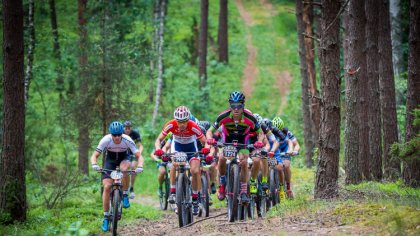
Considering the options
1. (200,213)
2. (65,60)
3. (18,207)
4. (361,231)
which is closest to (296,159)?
(65,60)

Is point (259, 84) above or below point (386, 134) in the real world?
above

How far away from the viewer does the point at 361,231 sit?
8.56 metres

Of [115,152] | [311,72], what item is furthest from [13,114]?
[311,72]

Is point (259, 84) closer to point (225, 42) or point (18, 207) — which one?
point (225, 42)

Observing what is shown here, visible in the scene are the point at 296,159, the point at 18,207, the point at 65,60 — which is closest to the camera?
the point at 18,207

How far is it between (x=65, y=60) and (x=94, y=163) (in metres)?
19.1

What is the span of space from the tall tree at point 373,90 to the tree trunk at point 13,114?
853 centimetres

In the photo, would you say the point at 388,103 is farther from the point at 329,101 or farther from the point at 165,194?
the point at 165,194

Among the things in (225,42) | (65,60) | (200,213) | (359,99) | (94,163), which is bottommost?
(200,213)

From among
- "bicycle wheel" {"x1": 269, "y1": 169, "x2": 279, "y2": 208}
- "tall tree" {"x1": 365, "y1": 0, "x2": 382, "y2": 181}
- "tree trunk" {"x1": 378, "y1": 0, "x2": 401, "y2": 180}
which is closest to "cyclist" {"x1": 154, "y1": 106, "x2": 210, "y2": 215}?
"bicycle wheel" {"x1": 269, "y1": 169, "x2": 279, "y2": 208}

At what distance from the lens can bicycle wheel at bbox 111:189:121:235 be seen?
12.3 metres

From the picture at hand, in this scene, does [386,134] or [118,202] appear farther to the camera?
[386,134]

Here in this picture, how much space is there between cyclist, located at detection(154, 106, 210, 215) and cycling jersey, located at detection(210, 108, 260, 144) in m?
0.60

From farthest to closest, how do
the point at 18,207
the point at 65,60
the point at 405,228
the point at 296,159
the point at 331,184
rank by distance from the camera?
the point at 65,60 → the point at 296,159 → the point at 18,207 → the point at 331,184 → the point at 405,228
